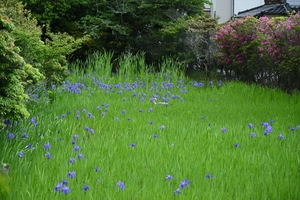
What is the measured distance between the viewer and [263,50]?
8672mm

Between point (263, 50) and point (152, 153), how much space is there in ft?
18.3

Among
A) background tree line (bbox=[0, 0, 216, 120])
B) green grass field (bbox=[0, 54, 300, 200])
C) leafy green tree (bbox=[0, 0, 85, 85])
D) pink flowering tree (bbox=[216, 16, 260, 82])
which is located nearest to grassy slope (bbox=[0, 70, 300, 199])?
green grass field (bbox=[0, 54, 300, 200])

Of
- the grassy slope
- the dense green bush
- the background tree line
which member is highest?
the background tree line

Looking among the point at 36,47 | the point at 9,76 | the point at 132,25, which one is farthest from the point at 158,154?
the point at 132,25

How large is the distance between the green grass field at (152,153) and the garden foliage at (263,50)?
1777mm

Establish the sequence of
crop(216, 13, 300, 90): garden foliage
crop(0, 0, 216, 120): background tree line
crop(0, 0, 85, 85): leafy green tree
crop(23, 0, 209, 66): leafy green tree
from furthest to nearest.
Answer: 1. crop(23, 0, 209, 66): leafy green tree
2. crop(0, 0, 216, 120): background tree line
3. crop(216, 13, 300, 90): garden foliage
4. crop(0, 0, 85, 85): leafy green tree

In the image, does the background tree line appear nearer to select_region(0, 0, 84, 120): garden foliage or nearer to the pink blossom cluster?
the pink blossom cluster

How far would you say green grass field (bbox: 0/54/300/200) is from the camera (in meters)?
2.95

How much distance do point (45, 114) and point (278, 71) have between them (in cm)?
517

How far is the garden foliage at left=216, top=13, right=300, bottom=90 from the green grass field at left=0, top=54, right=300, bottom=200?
5.83ft

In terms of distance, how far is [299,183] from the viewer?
317 centimetres

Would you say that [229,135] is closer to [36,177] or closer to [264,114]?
[264,114]

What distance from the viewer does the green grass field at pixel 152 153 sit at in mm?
2945

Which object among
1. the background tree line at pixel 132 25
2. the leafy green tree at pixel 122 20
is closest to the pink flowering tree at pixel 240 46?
the background tree line at pixel 132 25
